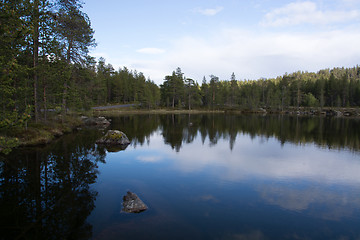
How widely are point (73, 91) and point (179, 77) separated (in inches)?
3512

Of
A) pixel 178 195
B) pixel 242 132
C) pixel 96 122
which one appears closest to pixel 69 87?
pixel 96 122

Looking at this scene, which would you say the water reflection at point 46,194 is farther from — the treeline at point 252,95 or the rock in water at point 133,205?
the treeline at point 252,95

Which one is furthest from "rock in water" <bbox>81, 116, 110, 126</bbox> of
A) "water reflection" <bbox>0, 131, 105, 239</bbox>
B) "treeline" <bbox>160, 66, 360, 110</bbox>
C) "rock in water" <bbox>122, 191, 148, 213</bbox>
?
"treeline" <bbox>160, 66, 360, 110</bbox>

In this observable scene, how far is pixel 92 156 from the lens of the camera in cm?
2003

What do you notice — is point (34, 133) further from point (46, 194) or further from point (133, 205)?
point (133, 205)

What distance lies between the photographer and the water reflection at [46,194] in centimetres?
831

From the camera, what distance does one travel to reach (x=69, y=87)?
28.8m

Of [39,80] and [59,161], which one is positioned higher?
[39,80]

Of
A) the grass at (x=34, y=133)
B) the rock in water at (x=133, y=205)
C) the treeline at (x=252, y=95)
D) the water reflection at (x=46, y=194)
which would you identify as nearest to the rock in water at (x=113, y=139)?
the grass at (x=34, y=133)

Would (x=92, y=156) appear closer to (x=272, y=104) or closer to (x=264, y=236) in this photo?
(x=264, y=236)

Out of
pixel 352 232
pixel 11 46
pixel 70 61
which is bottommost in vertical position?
pixel 352 232

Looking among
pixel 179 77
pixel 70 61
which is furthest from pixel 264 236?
pixel 179 77

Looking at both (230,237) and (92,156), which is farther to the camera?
(92,156)

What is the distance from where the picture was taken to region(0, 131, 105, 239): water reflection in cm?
831
